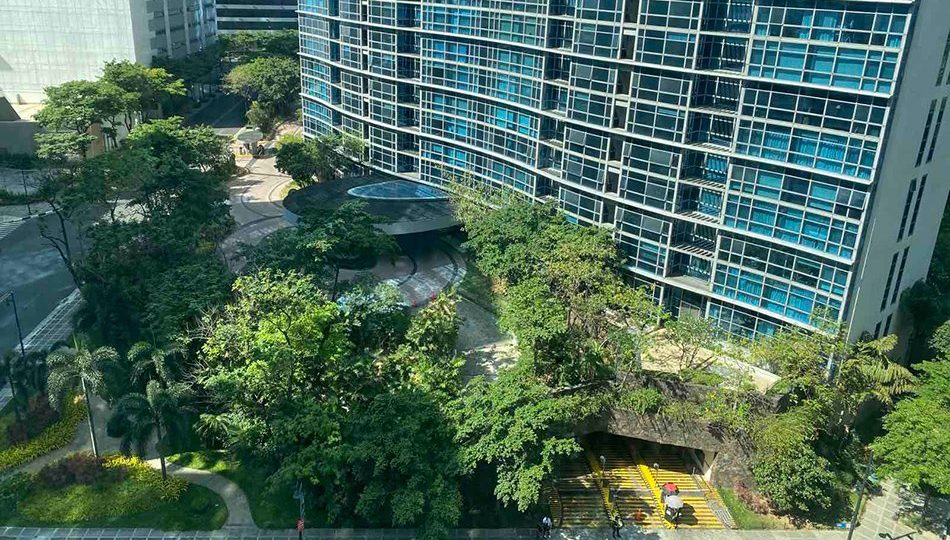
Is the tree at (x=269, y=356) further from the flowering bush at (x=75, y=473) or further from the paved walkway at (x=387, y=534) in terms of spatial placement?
the flowering bush at (x=75, y=473)

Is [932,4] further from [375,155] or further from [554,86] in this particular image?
[375,155]

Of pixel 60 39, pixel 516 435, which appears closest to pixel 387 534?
pixel 516 435

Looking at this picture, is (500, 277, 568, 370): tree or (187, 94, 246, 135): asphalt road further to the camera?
(187, 94, 246, 135): asphalt road

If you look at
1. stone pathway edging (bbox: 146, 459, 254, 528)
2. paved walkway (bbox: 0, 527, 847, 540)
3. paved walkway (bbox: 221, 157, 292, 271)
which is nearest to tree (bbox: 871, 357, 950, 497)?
paved walkway (bbox: 0, 527, 847, 540)

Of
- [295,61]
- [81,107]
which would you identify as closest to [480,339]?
[81,107]

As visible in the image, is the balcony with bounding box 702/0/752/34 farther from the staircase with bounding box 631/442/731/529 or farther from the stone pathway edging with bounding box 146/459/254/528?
the stone pathway edging with bounding box 146/459/254/528

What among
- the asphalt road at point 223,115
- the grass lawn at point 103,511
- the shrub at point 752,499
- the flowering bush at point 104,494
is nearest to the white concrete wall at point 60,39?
the asphalt road at point 223,115
